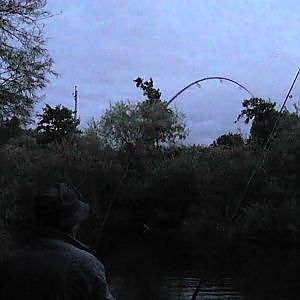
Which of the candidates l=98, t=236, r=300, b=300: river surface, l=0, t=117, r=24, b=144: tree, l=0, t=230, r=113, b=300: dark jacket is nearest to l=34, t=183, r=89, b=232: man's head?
l=0, t=230, r=113, b=300: dark jacket

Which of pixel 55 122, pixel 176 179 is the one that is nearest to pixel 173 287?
pixel 176 179

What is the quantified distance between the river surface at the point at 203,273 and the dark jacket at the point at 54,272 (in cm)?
1242

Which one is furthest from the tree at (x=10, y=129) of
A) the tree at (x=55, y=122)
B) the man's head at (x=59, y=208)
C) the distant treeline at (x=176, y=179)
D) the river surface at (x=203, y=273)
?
the tree at (x=55, y=122)

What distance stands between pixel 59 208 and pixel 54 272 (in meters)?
0.31

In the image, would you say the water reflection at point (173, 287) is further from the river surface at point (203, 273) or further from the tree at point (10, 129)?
the tree at point (10, 129)

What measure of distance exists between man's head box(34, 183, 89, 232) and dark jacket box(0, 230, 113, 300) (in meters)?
0.05

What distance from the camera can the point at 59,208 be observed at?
9.38ft

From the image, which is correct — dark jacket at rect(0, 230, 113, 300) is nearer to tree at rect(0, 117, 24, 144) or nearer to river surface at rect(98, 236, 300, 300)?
river surface at rect(98, 236, 300, 300)

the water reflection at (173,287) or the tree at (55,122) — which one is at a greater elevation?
the tree at (55,122)

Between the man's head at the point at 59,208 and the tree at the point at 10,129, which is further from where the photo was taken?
the tree at the point at 10,129

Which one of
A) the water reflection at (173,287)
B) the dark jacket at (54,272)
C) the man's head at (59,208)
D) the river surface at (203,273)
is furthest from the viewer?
the river surface at (203,273)

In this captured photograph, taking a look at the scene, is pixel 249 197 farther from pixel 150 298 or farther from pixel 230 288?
pixel 150 298

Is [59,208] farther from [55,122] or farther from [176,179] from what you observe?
[55,122]

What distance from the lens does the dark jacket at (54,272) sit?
268 cm
